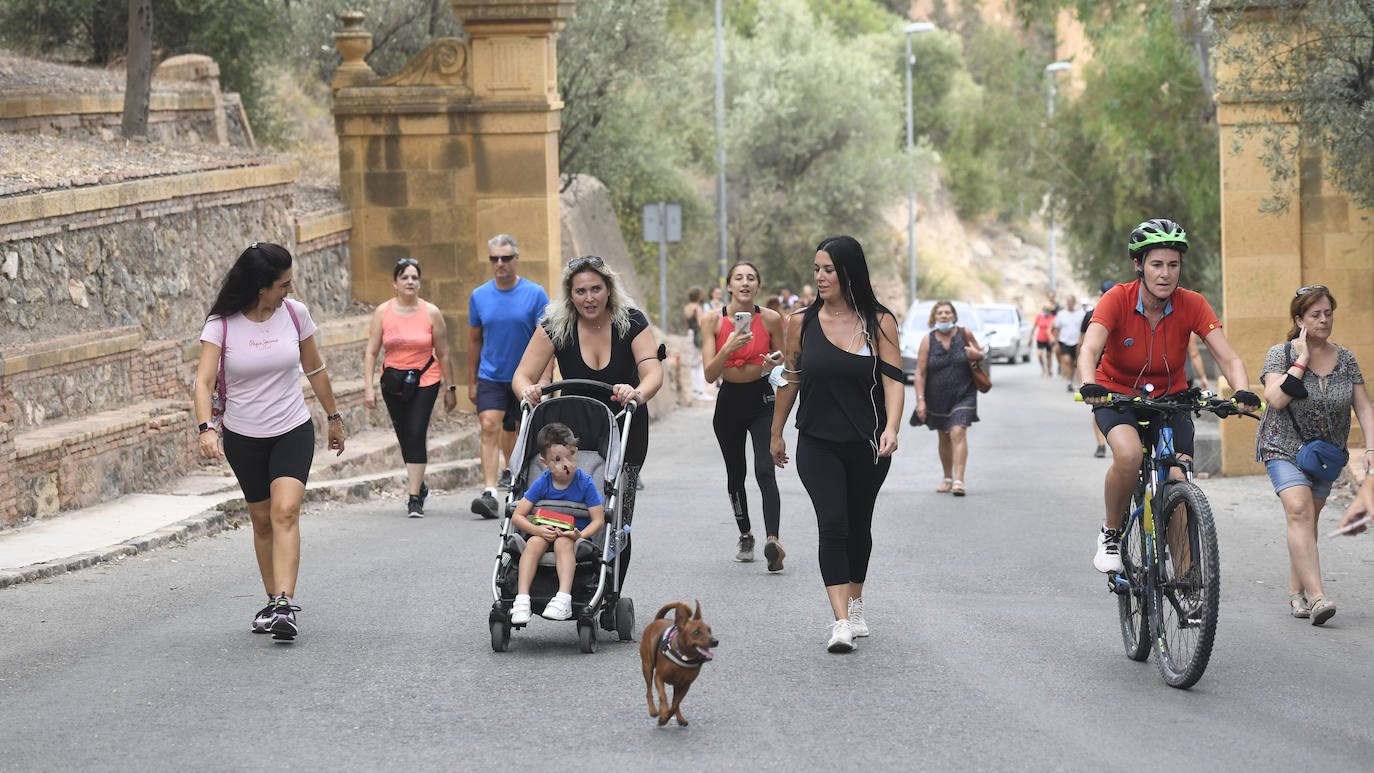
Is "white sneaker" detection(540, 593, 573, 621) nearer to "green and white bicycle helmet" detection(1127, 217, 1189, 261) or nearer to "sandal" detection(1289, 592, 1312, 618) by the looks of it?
"green and white bicycle helmet" detection(1127, 217, 1189, 261)

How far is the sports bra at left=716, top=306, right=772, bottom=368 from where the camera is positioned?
10438 mm

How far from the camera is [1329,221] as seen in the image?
51.4 ft

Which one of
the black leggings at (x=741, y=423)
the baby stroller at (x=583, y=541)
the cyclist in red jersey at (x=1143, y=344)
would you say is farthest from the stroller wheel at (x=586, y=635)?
the black leggings at (x=741, y=423)

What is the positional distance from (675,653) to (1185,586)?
221cm

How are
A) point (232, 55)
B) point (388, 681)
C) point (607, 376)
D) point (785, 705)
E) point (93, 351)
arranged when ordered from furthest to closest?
point (232, 55) → point (93, 351) → point (607, 376) → point (388, 681) → point (785, 705)

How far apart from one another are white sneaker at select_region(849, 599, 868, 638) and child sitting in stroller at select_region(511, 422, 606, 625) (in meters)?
1.26

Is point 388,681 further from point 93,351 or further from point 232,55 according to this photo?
point 232,55

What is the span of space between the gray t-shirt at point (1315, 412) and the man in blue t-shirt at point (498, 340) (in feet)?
18.4

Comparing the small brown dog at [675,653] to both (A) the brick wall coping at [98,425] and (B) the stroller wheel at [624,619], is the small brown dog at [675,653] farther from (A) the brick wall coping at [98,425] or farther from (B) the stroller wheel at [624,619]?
(A) the brick wall coping at [98,425]

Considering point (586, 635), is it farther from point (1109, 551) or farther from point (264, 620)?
point (1109, 551)

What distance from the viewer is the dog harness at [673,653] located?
609 cm

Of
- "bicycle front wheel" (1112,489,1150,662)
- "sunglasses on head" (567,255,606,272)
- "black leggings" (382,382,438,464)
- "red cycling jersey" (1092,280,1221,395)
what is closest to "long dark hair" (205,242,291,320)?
"sunglasses on head" (567,255,606,272)

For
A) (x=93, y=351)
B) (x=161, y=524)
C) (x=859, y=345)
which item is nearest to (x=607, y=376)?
(x=859, y=345)

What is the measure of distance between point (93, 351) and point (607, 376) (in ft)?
19.9
